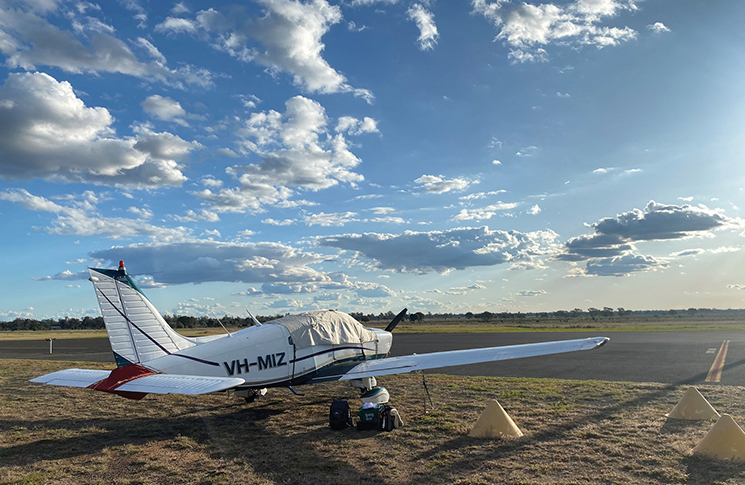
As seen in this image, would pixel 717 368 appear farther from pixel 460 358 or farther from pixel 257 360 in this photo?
pixel 257 360

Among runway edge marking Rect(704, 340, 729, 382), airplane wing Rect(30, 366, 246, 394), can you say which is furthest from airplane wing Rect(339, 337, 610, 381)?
runway edge marking Rect(704, 340, 729, 382)

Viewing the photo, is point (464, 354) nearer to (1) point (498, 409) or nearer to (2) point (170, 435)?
(1) point (498, 409)

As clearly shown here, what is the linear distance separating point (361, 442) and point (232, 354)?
3.27 metres

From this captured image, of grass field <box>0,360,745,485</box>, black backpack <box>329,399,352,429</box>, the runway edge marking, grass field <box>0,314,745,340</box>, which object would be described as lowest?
grass field <box>0,314,745,340</box>

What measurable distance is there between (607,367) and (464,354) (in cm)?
1130

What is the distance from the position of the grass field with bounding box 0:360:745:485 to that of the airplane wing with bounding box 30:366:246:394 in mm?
1103

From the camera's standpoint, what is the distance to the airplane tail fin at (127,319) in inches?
339

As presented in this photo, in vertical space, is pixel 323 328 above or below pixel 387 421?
above

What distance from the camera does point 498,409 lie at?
25.7 feet

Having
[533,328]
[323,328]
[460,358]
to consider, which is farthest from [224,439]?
[533,328]

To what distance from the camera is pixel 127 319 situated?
28.9 ft

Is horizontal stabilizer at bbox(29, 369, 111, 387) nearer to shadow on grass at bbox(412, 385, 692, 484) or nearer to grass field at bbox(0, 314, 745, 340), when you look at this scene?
shadow on grass at bbox(412, 385, 692, 484)

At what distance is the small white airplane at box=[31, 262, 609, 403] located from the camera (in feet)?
27.8

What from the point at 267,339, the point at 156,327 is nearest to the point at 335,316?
the point at 267,339
